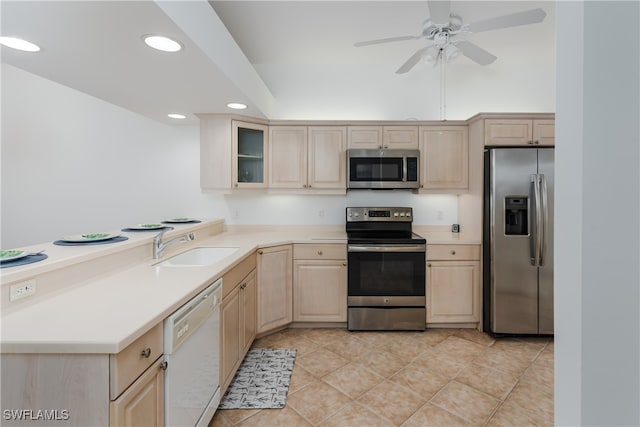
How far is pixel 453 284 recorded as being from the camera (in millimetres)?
2932

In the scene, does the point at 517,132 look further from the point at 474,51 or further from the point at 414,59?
the point at 414,59

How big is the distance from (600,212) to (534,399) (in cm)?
208

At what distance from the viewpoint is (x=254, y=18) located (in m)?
2.47

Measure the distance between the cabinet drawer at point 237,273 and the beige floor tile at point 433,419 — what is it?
1336mm

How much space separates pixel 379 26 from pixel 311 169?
1.45m

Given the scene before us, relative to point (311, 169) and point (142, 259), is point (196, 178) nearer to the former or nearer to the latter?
point (311, 169)

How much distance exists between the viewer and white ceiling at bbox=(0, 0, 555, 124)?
Result: 1431 millimetres

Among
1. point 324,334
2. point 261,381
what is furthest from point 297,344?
point 261,381

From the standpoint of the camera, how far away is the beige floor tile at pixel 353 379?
2023mm

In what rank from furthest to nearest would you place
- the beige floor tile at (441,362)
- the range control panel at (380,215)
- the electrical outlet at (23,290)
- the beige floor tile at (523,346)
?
1. the range control panel at (380,215)
2. the beige floor tile at (523,346)
3. the beige floor tile at (441,362)
4. the electrical outlet at (23,290)

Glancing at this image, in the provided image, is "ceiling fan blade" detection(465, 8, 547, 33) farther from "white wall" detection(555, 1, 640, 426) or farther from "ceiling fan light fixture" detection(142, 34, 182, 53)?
"ceiling fan light fixture" detection(142, 34, 182, 53)

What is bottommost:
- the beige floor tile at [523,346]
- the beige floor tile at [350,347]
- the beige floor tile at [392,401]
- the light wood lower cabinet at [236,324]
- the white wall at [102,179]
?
the beige floor tile at [392,401]

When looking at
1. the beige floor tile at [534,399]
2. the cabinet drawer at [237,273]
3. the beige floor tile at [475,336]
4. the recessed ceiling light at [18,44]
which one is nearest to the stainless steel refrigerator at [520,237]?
the beige floor tile at [475,336]

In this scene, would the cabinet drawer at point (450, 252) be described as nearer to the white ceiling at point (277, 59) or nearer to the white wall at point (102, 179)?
the white wall at point (102, 179)
